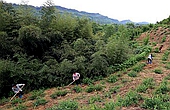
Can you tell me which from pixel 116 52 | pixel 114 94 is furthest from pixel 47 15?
pixel 114 94

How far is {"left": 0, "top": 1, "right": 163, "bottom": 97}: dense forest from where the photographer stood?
9359mm

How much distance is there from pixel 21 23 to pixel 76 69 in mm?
4041

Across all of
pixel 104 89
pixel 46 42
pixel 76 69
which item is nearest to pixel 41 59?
pixel 46 42

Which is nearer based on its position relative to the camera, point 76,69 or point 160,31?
point 76,69

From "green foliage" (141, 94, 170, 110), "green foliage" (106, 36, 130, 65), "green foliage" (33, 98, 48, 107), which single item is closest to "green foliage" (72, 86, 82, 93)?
"green foliage" (33, 98, 48, 107)

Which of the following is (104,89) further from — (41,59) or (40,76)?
(41,59)

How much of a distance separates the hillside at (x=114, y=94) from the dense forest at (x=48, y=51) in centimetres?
75

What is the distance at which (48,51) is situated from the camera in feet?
36.0

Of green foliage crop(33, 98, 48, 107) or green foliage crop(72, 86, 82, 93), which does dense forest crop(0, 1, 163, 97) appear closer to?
green foliage crop(72, 86, 82, 93)

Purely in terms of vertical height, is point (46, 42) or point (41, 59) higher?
point (46, 42)

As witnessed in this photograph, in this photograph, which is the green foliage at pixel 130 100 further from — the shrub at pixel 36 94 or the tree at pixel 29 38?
the tree at pixel 29 38

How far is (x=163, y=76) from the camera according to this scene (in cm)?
877

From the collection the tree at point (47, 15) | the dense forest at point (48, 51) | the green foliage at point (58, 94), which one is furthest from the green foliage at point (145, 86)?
the tree at point (47, 15)

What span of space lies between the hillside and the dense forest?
748 millimetres
